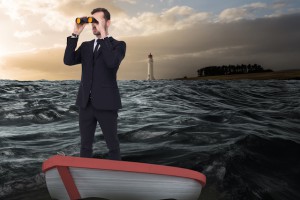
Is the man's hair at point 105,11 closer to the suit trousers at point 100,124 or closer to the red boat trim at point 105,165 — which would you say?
the suit trousers at point 100,124

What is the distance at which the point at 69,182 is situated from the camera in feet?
14.7

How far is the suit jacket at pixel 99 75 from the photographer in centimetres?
496

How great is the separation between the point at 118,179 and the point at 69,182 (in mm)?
656

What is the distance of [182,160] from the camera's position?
27.1ft

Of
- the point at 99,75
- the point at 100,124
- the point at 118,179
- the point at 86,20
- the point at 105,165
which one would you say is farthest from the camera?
the point at 100,124

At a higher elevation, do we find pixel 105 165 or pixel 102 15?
pixel 102 15

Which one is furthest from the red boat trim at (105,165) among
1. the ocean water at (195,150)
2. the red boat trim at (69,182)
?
the ocean water at (195,150)

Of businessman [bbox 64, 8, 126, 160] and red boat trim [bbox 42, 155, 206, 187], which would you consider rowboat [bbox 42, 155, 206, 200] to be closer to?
red boat trim [bbox 42, 155, 206, 187]

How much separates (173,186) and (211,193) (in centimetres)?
209

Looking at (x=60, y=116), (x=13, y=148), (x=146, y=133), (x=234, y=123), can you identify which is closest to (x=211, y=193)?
(x=146, y=133)

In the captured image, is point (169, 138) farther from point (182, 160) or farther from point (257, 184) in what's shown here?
point (257, 184)

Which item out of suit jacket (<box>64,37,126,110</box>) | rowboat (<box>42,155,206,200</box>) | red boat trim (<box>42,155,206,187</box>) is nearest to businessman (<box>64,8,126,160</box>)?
suit jacket (<box>64,37,126,110</box>)

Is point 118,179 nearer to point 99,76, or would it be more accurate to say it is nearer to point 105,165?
point 105,165

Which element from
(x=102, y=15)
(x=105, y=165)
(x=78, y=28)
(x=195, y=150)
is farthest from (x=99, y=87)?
(x=195, y=150)
